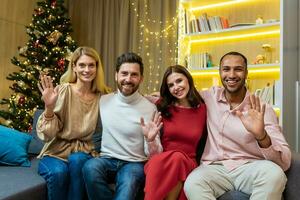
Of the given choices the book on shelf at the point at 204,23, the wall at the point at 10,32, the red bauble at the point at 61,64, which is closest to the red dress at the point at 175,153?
the book on shelf at the point at 204,23

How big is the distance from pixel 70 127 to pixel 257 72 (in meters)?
2.33

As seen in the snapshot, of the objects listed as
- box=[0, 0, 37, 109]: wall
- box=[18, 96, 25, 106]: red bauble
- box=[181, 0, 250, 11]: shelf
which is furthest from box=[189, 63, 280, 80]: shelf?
box=[0, 0, 37, 109]: wall

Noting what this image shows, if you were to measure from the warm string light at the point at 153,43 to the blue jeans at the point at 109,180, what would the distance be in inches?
93.8

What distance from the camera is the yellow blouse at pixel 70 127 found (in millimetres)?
2105

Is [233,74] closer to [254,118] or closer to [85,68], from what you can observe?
[254,118]

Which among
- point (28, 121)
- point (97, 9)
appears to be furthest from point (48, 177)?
point (97, 9)

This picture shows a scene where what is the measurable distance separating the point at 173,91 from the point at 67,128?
741 mm

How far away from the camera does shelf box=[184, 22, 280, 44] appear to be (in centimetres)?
341

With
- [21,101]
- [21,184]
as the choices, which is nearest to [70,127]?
[21,184]

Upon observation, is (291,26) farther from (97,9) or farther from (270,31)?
(97,9)

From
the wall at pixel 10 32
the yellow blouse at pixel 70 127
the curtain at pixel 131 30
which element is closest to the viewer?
the yellow blouse at pixel 70 127

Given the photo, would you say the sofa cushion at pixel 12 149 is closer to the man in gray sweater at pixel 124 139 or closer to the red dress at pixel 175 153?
the man in gray sweater at pixel 124 139

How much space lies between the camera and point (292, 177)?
1710 mm

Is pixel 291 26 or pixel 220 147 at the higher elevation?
pixel 291 26
